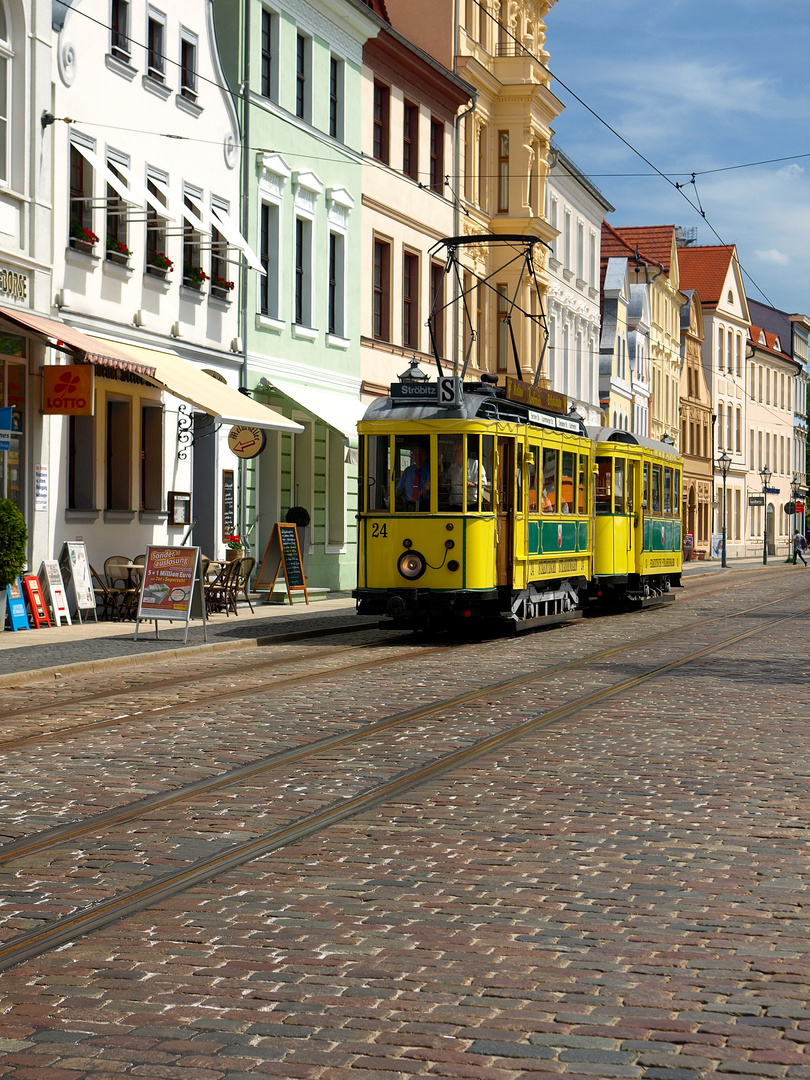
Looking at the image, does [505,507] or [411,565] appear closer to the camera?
[411,565]

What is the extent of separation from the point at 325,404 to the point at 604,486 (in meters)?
6.52

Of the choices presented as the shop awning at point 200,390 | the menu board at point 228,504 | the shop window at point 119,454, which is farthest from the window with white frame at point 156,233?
the menu board at point 228,504

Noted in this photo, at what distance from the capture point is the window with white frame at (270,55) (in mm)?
29531

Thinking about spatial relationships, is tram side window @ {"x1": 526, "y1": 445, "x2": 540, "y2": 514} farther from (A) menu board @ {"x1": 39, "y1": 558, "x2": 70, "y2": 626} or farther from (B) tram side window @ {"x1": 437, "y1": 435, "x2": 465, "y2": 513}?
(A) menu board @ {"x1": 39, "y1": 558, "x2": 70, "y2": 626}

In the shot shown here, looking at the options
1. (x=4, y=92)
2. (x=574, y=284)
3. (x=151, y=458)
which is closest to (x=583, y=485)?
(x=151, y=458)

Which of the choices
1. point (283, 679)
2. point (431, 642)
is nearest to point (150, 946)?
point (283, 679)

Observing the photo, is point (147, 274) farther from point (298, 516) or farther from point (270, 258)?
point (298, 516)

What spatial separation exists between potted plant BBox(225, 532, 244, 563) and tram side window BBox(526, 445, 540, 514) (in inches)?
250

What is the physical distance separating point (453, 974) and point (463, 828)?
2.54 metres

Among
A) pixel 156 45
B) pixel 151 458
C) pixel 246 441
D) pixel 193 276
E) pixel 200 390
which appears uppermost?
pixel 156 45

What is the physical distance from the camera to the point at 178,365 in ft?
81.6

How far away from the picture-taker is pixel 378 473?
20.9m

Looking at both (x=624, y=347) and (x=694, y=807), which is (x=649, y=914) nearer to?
(x=694, y=807)

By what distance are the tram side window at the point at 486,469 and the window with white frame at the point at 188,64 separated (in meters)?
9.58
